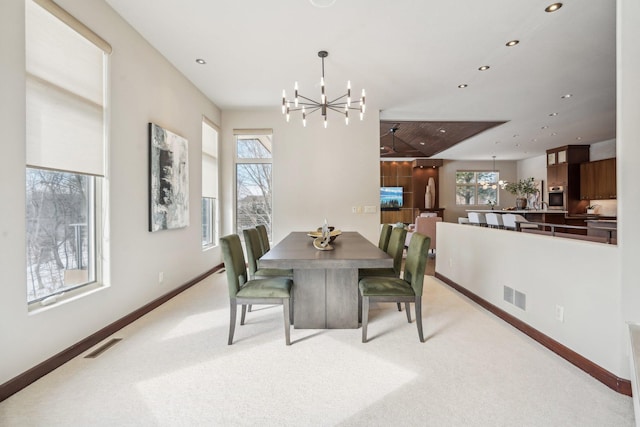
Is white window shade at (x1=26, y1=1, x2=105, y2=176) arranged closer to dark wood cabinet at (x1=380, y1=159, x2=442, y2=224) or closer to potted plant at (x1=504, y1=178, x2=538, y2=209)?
dark wood cabinet at (x1=380, y1=159, x2=442, y2=224)

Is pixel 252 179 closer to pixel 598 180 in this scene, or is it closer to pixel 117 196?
pixel 117 196

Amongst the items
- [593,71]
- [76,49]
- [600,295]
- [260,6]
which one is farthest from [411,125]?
[76,49]

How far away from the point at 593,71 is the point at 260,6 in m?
4.13

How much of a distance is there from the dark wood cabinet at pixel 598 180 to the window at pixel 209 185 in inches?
347

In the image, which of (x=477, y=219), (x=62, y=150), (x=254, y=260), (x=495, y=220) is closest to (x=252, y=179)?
(x=254, y=260)

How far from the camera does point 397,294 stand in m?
2.51

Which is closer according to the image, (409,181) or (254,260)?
(254,260)

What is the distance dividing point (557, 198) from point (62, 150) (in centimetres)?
1092

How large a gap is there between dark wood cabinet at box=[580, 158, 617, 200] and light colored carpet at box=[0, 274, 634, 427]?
712 cm

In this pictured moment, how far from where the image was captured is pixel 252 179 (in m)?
5.60

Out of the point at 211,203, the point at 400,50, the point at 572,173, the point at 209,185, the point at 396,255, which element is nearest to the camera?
the point at 396,255

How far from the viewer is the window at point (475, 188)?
37.0 feet

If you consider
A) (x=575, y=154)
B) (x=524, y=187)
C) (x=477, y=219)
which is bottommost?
(x=477, y=219)

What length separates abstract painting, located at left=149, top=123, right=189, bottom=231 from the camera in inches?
128
